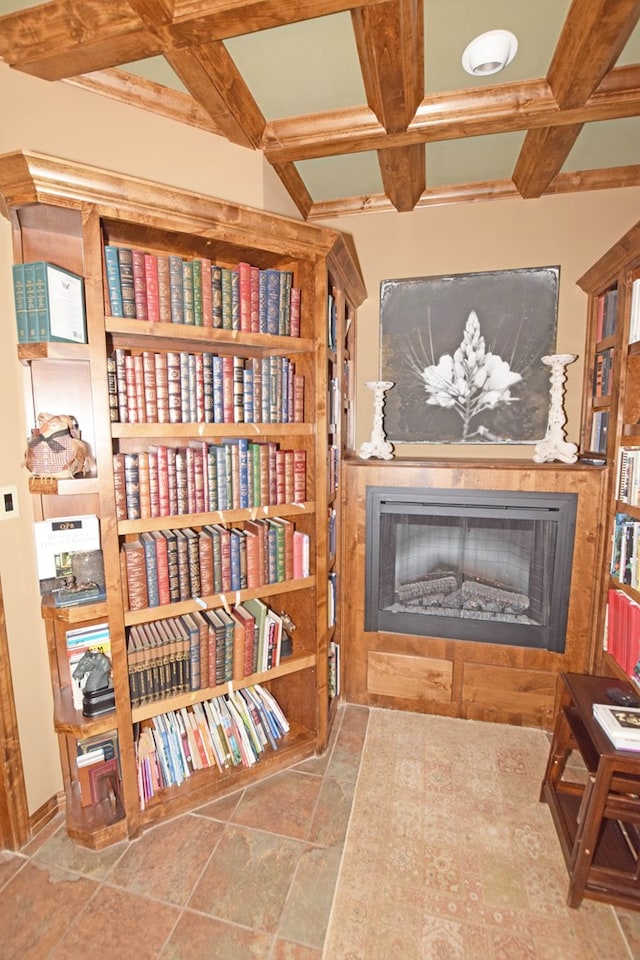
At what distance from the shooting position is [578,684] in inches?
66.0

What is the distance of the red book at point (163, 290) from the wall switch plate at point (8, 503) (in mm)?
808

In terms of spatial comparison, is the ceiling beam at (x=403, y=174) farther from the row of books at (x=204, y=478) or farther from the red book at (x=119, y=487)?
the red book at (x=119, y=487)

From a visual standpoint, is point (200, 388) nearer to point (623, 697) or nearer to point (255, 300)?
point (255, 300)

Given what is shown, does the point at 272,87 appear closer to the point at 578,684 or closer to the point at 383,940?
the point at 578,684

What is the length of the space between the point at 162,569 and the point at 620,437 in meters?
2.02

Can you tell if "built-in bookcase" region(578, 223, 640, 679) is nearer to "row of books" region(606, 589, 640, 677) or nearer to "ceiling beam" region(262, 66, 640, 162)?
"row of books" region(606, 589, 640, 677)

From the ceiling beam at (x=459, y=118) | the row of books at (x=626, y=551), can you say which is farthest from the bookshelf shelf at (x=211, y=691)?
the ceiling beam at (x=459, y=118)

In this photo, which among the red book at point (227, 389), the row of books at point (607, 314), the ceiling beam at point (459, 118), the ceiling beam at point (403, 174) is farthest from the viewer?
the row of books at point (607, 314)

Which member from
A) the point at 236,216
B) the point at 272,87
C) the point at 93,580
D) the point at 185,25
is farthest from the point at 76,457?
the point at 272,87

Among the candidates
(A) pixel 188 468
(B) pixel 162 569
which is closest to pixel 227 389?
(A) pixel 188 468

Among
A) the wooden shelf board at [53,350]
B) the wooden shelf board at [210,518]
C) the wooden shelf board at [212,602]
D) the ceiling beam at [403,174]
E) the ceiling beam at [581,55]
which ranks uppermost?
the ceiling beam at [403,174]

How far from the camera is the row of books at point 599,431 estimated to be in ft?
6.90

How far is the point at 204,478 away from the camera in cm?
167

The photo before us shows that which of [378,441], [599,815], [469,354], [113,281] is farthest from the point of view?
[469,354]
